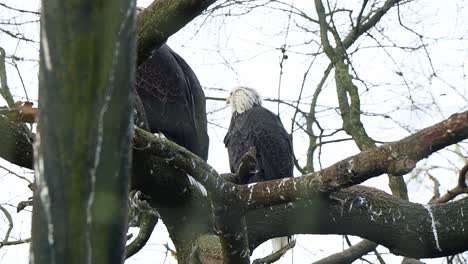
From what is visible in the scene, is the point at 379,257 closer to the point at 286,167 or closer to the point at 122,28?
the point at 286,167

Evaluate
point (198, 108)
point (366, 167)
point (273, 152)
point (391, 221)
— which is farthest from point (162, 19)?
point (273, 152)

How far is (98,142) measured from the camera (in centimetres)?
89

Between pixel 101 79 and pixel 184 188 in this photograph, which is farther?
pixel 184 188

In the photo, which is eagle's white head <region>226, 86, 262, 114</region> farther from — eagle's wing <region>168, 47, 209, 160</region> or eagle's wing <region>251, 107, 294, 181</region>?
eagle's wing <region>168, 47, 209, 160</region>

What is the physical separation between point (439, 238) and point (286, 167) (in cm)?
250

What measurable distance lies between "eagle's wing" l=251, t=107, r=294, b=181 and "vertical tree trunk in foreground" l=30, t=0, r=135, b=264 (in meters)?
4.89

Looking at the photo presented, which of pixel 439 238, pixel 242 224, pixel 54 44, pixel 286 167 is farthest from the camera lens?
pixel 286 167

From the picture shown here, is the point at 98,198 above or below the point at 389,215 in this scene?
below

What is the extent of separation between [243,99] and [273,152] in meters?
0.75

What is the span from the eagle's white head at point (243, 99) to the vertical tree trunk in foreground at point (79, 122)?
5366 millimetres

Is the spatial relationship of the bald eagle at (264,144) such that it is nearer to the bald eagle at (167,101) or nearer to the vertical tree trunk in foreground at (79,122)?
the bald eagle at (167,101)

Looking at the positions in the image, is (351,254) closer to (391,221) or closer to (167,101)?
(391,221)

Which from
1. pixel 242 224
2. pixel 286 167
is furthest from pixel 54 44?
pixel 286 167

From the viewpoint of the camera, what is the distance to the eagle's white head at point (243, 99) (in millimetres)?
6328
